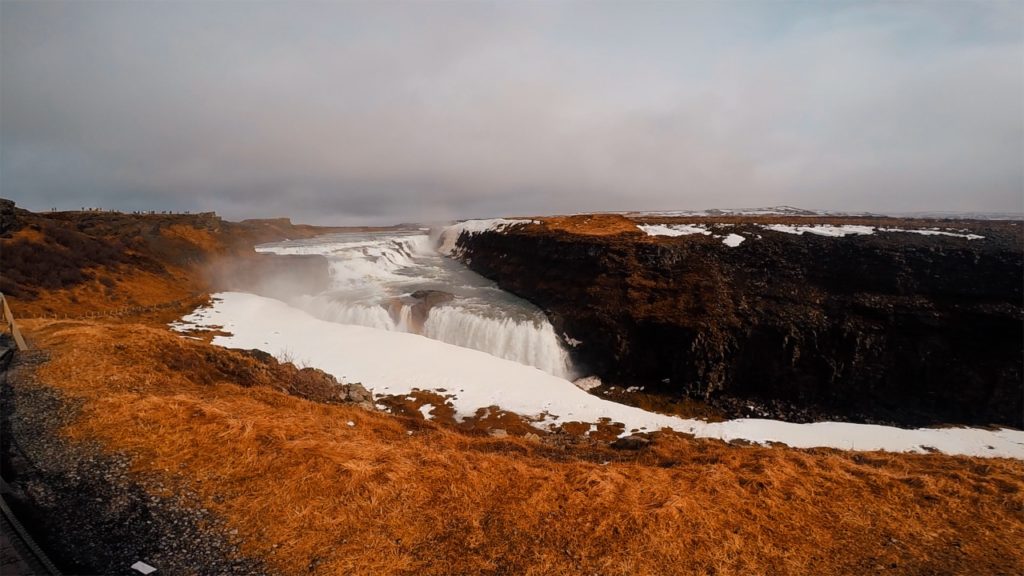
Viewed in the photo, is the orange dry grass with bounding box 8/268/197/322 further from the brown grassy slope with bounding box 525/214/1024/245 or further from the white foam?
the brown grassy slope with bounding box 525/214/1024/245

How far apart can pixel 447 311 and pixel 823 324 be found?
89.4 feet

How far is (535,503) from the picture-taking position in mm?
6500

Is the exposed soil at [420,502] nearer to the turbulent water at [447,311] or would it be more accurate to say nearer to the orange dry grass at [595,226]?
the turbulent water at [447,311]

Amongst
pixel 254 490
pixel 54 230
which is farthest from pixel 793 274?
pixel 54 230

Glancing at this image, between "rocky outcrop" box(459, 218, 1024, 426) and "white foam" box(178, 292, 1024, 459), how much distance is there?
3293 millimetres

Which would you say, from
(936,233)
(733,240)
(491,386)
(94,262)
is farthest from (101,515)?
(936,233)

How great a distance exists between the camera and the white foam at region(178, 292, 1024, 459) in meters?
19.8

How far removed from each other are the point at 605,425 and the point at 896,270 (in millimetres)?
24392

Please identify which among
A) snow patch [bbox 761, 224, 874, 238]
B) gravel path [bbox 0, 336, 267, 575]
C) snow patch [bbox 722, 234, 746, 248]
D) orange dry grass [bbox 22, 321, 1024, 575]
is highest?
snow patch [bbox 761, 224, 874, 238]

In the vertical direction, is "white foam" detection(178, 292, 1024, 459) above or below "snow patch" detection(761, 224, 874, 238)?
below

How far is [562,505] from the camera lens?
650cm

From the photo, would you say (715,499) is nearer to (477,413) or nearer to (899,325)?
(477,413)

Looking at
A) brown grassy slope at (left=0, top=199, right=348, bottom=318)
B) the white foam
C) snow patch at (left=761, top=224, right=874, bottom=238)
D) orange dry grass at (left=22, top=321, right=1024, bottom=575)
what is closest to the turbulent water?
the white foam

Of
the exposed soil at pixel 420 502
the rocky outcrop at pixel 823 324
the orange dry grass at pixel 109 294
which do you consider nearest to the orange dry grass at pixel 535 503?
the exposed soil at pixel 420 502
